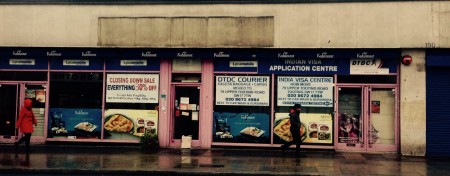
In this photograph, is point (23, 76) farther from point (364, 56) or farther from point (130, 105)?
point (364, 56)

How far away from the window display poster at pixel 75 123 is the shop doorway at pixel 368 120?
28.1ft

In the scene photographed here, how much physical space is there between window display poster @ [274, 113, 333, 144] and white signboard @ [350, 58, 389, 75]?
5.95 feet

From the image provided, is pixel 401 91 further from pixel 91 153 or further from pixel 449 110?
pixel 91 153

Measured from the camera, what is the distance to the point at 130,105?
17.7 m

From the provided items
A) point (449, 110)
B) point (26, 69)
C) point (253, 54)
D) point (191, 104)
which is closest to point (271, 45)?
point (253, 54)

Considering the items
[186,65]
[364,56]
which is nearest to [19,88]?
[186,65]

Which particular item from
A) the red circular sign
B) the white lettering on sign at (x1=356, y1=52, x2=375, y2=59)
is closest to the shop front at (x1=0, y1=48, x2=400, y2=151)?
the white lettering on sign at (x1=356, y1=52, x2=375, y2=59)

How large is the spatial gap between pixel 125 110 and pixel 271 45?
18.8ft

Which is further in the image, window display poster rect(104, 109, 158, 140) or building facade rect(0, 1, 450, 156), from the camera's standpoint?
window display poster rect(104, 109, 158, 140)

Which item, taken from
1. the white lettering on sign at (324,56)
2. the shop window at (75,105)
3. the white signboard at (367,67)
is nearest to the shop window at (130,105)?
the shop window at (75,105)

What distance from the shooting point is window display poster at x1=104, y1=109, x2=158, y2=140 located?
17.6 m

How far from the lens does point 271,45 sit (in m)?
16.8

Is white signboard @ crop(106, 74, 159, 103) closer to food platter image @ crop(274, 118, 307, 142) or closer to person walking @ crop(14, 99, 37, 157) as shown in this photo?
person walking @ crop(14, 99, 37, 157)

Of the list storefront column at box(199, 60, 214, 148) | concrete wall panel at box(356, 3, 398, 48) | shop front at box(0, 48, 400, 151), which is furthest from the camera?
storefront column at box(199, 60, 214, 148)
